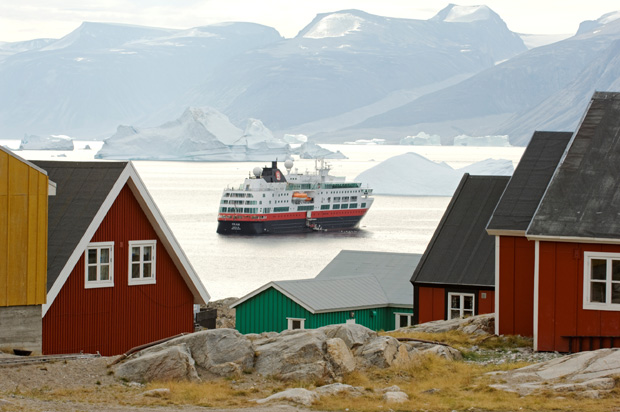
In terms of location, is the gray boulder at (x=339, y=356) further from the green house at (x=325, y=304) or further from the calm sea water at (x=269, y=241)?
the calm sea water at (x=269, y=241)

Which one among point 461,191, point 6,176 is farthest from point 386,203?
point 6,176

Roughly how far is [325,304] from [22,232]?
10.0 meters

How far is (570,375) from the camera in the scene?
10.3m

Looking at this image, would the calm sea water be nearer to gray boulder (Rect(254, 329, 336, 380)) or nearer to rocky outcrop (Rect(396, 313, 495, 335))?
rocky outcrop (Rect(396, 313, 495, 335))

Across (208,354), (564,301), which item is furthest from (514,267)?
(208,354)

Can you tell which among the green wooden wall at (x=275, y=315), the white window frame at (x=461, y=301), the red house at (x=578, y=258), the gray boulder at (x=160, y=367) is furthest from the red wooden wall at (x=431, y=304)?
the gray boulder at (x=160, y=367)

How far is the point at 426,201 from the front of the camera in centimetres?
12644

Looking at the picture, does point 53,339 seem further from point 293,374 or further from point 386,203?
point 386,203

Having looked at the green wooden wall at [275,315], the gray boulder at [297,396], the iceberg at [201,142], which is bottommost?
the green wooden wall at [275,315]

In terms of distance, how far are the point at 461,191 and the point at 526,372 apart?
9.06 meters

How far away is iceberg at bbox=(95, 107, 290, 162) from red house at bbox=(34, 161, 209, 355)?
166837mm

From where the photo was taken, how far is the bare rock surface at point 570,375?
31.9ft

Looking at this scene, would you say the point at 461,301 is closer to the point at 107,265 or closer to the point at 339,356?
the point at 107,265

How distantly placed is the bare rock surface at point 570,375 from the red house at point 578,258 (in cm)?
214
